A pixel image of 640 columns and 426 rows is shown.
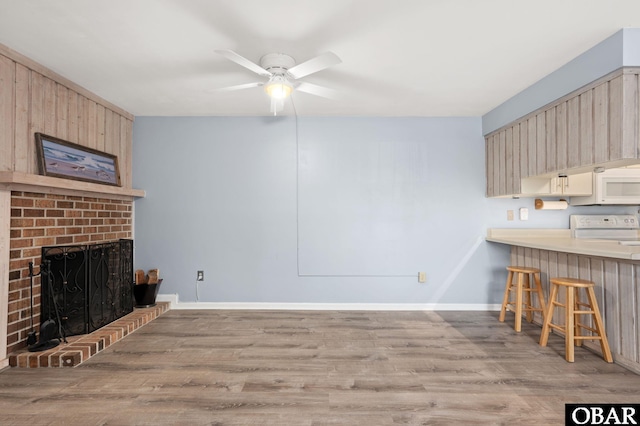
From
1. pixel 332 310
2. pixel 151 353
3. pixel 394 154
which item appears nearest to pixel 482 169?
pixel 394 154

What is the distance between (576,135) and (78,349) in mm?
4161

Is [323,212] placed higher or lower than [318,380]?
higher

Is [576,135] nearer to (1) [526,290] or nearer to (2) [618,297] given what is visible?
(2) [618,297]

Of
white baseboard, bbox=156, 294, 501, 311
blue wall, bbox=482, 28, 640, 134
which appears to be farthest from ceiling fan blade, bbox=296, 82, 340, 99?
white baseboard, bbox=156, 294, 501, 311

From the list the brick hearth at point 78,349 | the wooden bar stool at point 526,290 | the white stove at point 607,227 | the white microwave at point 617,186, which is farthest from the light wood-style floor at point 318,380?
the white microwave at point 617,186

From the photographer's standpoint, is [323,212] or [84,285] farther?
[323,212]

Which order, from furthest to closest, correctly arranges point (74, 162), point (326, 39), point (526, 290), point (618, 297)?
1. point (526, 290)
2. point (74, 162)
3. point (618, 297)
4. point (326, 39)

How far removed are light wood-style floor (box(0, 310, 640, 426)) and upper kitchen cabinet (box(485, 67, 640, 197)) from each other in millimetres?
1489

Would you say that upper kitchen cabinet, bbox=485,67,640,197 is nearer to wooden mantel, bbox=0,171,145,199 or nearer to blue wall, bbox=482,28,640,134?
blue wall, bbox=482,28,640,134

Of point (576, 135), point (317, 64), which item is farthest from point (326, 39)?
point (576, 135)

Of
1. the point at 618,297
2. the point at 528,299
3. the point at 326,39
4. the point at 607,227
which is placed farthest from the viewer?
the point at 607,227

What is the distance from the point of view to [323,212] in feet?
12.1

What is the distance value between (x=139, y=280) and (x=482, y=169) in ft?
13.8

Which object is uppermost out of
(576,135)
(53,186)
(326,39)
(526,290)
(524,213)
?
(326,39)
